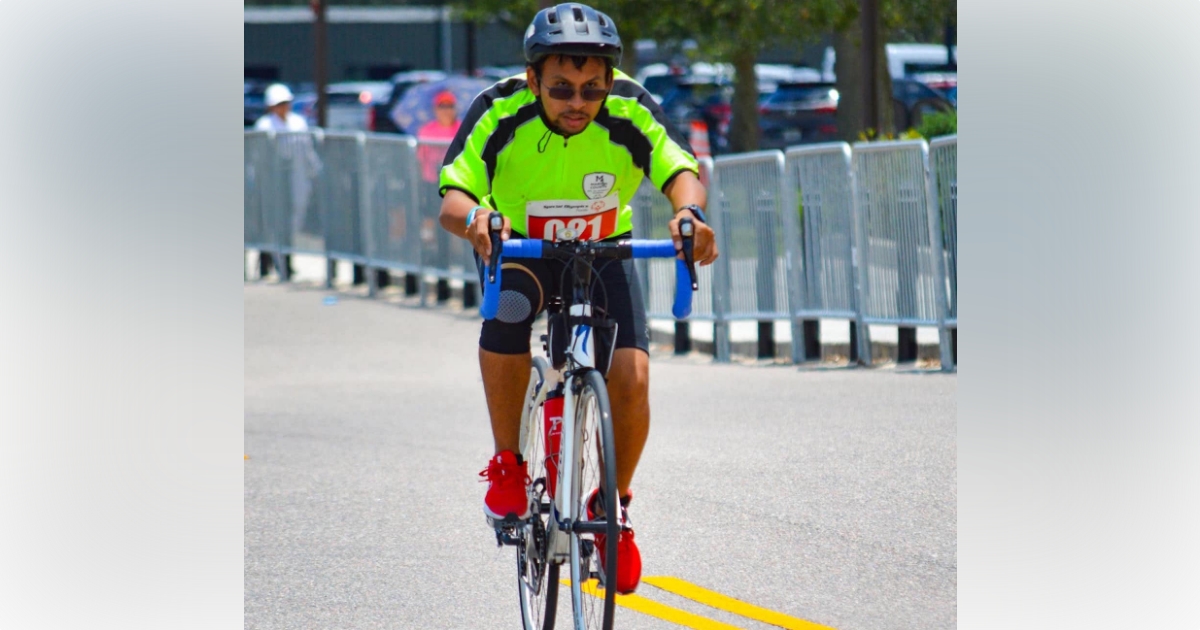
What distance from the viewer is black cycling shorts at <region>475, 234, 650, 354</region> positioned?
5172 mm

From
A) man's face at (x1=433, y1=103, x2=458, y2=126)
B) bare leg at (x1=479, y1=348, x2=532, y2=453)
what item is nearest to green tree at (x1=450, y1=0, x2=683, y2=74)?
man's face at (x1=433, y1=103, x2=458, y2=126)

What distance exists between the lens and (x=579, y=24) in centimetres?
495

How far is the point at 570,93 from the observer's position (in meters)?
5.06

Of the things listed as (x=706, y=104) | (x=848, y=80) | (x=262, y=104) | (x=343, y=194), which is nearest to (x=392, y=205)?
(x=343, y=194)

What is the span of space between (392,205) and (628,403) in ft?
37.3

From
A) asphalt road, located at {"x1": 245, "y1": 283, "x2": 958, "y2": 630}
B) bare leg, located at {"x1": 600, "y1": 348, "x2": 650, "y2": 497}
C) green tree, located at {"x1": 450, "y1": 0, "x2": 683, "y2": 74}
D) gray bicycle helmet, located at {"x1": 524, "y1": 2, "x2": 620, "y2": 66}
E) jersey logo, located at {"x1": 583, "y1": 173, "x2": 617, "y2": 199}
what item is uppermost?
green tree, located at {"x1": 450, "y1": 0, "x2": 683, "y2": 74}

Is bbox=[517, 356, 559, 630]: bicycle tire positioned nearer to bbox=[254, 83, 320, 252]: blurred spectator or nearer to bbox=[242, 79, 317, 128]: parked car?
bbox=[254, 83, 320, 252]: blurred spectator

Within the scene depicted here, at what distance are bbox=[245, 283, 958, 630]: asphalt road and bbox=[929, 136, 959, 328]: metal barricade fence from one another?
1.64ft

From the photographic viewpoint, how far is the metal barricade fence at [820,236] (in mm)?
11727

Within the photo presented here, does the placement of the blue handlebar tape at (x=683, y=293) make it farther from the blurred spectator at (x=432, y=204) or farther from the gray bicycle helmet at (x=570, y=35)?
the blurred spectator at (x=432, y=204)

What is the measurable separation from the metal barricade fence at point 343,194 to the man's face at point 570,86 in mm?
11617

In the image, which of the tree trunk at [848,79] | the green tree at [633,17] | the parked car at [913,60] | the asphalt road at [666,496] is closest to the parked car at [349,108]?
the green tree at [633,17]

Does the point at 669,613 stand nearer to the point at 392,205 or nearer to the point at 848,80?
the point at 392,205
